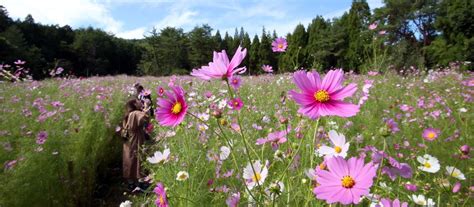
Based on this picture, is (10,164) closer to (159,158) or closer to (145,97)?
(145,97)

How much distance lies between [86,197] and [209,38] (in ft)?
84.8

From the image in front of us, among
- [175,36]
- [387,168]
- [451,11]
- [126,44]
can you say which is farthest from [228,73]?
A: [126,44]

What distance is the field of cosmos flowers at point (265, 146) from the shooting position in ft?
1.94

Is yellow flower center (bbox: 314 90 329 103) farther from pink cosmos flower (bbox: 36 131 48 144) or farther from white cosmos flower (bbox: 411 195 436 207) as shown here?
pink cosmos flower (bbox: 36 131 48 144)

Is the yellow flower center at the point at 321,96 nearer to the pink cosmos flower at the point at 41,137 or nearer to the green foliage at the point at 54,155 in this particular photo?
the green foliage at the point at 54,155

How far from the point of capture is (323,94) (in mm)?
573

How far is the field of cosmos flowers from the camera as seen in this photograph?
59 centimetres

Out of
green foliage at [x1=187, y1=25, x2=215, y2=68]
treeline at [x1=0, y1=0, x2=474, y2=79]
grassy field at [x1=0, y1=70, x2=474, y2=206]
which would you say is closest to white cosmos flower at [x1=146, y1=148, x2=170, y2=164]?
grassy field at [x1=0, y1=70, x2=474, y2=206]

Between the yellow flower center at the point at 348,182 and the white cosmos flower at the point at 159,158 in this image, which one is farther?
the white cosmos flower at the point at 159,158

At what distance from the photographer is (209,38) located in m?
28.4

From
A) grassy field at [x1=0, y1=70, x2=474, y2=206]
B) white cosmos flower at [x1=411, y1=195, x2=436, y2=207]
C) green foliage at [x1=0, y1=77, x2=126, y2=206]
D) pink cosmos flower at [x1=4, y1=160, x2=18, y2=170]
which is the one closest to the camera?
white cosmos flower at [x1=411, y1=195, x2=436, y2=207]

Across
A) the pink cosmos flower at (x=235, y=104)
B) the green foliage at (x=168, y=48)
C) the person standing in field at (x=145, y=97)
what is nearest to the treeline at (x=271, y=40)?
the green foliage at (x=168, y=48)

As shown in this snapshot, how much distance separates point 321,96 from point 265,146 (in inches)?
45.2

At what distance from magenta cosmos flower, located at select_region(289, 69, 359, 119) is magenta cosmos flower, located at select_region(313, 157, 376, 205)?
0.27ft
